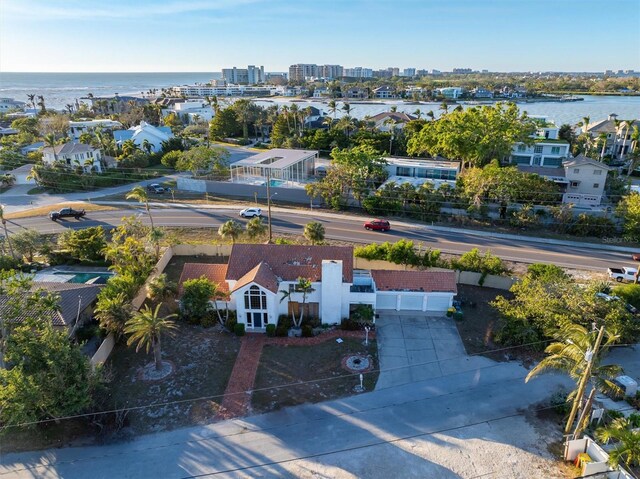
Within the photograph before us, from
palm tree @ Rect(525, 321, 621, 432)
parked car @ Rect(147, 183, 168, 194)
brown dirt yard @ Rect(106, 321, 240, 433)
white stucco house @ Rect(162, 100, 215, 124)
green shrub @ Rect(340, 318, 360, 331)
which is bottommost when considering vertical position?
brown dirt yard @ Rect(106, 321, 240, 433)

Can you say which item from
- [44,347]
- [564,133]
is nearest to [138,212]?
[44,347]

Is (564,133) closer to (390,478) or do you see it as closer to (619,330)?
(619,330)

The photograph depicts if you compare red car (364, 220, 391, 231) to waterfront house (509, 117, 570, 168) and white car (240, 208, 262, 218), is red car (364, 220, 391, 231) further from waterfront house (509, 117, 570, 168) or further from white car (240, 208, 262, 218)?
waterfront house (509, 117, 570, 168)

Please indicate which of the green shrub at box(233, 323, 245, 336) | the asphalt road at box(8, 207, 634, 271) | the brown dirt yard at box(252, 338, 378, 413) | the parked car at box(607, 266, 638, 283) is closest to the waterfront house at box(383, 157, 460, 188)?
the asphalt road at box(8, 207, 634, 271)

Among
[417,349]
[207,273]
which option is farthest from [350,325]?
[207,273]

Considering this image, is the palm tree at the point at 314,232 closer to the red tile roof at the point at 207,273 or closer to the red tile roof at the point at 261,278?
the red tile roof at the point at 261,278

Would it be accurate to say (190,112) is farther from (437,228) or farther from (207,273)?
(207,273)

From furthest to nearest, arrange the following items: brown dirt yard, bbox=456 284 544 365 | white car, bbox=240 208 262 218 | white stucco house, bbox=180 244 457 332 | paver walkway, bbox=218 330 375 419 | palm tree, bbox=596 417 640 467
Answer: white car, bbox=240 208 262 218 < white stucco house, bbox=180 244 457 332 < brown dirt yard, bbox=456 284 544 365 < paver walkway, bbox=218 330 375 419 < palm tree, bbox=596 417 640 467
